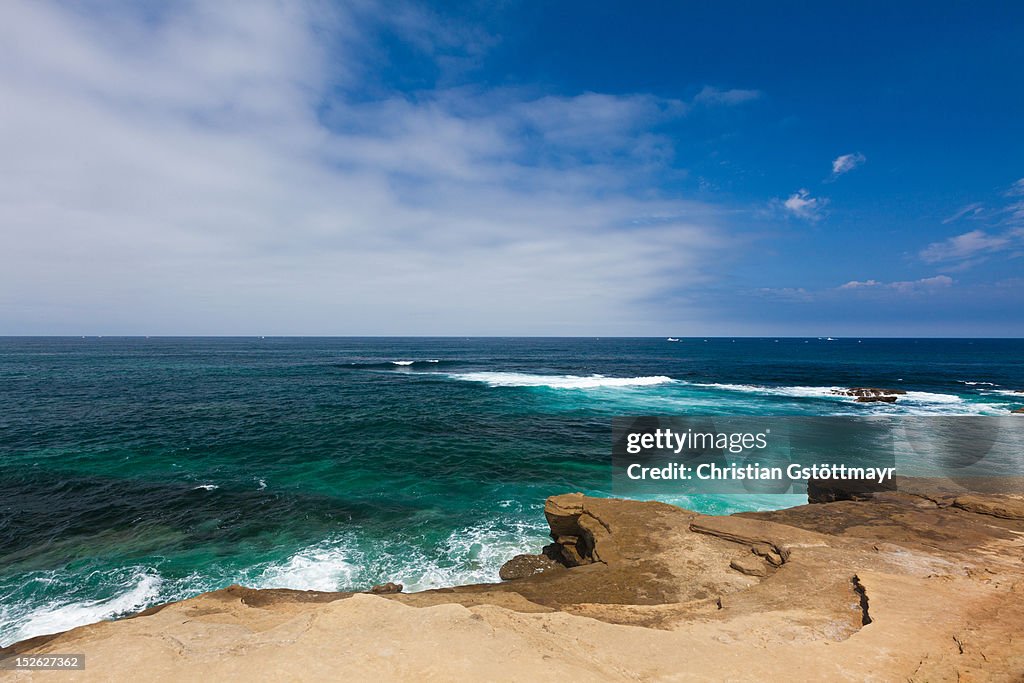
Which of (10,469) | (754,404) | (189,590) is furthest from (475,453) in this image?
(754,404)

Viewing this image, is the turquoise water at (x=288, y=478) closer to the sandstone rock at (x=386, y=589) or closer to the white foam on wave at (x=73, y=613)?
the white foam on wave at (x=73, y=613)

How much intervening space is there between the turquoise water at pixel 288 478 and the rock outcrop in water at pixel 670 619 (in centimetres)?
444

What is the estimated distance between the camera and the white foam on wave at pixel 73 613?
10.8 metres

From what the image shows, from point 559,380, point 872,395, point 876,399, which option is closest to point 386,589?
point 559,380

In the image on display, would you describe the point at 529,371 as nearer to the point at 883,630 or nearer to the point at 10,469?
the point at 10,469

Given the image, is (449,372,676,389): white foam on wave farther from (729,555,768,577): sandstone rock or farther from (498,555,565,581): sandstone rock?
(729,555,768,577): sandstone rock

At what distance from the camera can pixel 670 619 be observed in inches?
316

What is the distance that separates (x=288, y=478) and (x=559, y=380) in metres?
41.4

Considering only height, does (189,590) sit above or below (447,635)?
below

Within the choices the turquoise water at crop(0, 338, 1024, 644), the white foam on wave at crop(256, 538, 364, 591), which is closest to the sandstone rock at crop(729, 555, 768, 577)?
the turquoise water at crop(0, 338, 1024, 644)

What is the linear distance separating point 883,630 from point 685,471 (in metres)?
17.2

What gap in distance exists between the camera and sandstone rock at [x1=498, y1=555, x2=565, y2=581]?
1305cm

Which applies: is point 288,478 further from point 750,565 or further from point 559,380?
point 559,380

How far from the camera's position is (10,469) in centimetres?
2156
